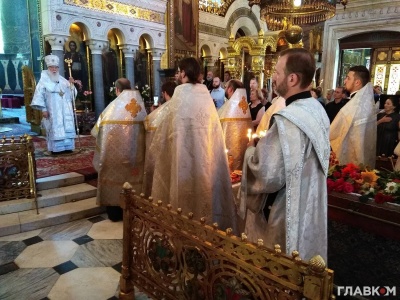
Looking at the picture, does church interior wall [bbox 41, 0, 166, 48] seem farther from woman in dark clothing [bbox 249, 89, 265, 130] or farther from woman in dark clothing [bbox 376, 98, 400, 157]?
woman in dark clothing [bbox 376, 98, 400, 157]

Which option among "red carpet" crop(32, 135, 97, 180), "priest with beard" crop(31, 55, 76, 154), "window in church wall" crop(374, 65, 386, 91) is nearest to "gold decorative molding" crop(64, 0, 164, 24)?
"priest with beard" crop(31, 55, 76, 154)

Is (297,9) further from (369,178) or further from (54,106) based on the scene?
(54,106)

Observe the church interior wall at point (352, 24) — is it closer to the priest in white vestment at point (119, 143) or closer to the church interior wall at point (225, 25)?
the church interior wall at point (225, 25)

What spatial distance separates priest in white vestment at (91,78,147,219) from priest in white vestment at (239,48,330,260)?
7.05ft

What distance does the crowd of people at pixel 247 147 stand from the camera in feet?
5.23

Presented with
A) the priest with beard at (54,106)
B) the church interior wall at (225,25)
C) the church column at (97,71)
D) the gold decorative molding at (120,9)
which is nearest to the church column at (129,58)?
the church column at (97,71)

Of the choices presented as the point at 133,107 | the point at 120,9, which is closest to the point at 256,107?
the point at 133,107

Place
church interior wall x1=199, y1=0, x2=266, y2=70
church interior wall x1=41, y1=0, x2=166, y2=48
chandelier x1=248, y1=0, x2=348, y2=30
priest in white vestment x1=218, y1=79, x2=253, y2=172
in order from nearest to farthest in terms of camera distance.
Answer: priest in white vestment x1=218, y1=79, x2=253, y2=172
chandelier x1=248, y1=0, x2=348, y2=30
church interior wall x1=41, y1=0, x2=166, y2=48
church interior wall x1=199, y1=0, x2=266, y2=70

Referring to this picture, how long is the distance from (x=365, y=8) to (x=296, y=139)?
12.4 m

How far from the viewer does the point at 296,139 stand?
156 cm

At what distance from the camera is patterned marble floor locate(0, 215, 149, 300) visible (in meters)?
2.49

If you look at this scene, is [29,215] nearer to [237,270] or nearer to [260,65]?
[237,270]

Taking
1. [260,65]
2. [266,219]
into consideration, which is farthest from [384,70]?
[266,219]

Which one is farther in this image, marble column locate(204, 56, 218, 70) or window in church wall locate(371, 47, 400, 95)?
marble column locate(204, 56, 218, 70)
